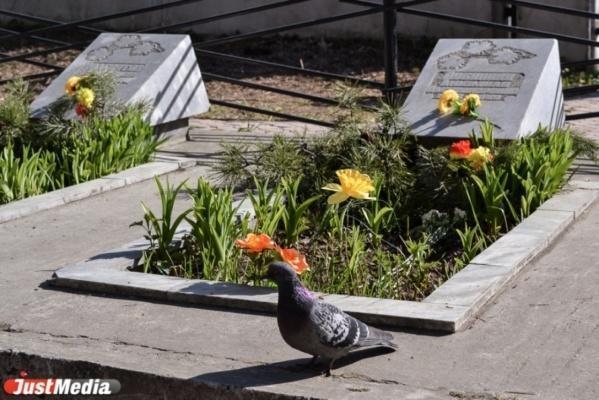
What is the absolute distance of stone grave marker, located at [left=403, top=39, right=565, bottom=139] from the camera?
283 inches

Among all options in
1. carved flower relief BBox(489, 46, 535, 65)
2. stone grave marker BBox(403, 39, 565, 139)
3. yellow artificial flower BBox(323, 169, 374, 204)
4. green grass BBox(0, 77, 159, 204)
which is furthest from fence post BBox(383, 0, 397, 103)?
yellow artificial flower BBox(323, 169, 374, 204)

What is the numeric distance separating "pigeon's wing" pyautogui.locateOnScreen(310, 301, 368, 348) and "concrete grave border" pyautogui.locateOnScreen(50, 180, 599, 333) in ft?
1.75

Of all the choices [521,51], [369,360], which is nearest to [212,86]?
[521,51]

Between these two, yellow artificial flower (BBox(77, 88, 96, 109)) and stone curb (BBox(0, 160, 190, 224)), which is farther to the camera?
yellow artificial flower (BBox(77, 88, 96, 109))

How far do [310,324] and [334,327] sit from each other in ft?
0.33

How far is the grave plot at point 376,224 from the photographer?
523cm

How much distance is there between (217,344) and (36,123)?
13.1ft

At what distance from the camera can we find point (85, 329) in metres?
4.97

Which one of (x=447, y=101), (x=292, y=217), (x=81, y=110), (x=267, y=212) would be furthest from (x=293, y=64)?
(x=292, y=217)

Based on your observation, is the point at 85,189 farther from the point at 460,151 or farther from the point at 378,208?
the point at 460,151

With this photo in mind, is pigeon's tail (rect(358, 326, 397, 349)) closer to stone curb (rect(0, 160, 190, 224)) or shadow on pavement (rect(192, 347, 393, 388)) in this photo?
shadow on pavement (rect(192, 347, 393, 388))

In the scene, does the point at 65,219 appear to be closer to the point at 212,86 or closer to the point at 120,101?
the point at 120,101

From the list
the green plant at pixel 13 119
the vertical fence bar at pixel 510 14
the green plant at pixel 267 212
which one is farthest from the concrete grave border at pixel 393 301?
the vertical fence bar at pixel 510 14

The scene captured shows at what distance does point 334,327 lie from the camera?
428cm
